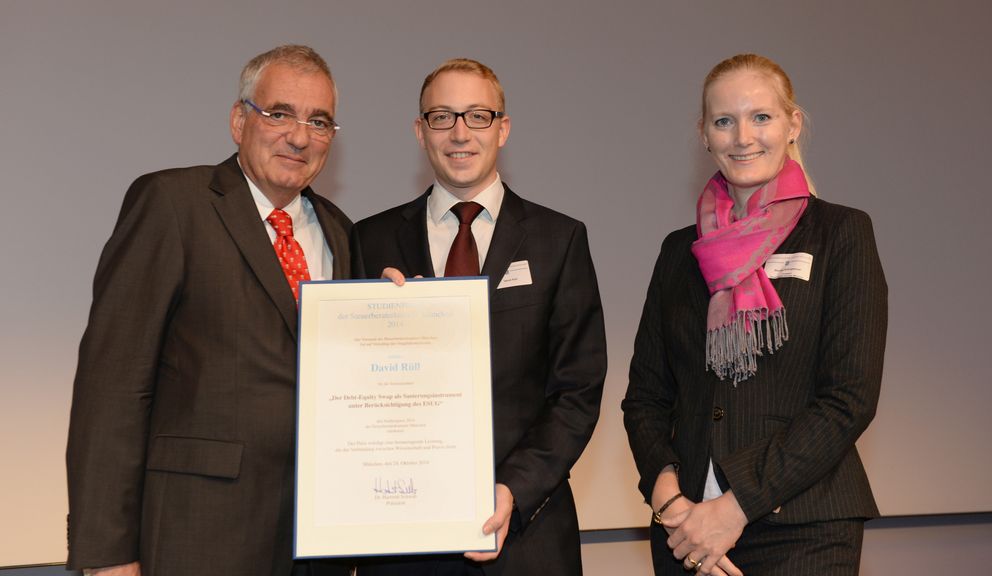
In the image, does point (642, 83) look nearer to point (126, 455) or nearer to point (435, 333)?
point (435, 333)

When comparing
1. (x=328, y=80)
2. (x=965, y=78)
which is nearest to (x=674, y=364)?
(x=328, y=80)

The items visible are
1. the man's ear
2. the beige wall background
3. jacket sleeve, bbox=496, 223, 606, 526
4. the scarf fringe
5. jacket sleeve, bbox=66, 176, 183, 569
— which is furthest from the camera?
the beige wall background

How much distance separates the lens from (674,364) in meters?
2.54

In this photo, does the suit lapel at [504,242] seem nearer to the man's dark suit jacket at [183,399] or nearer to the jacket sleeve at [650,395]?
the jacket sleeve at [650,395]

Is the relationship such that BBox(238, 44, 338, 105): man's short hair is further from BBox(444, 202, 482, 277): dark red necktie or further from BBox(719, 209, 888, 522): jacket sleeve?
BBox(719, 209, 888, 522): jacket sleeve

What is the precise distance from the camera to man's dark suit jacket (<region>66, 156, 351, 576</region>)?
84.8 inches

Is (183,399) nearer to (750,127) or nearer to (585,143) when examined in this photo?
(750,127)

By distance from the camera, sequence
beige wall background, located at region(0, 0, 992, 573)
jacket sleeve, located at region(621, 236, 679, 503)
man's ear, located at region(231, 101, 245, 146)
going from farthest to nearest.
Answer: beige wall background, located at region(0, 0, 992, 573)
man's ear, located at region(231, 101, 245, 146)
jacket sleeve, located at region(621, 236, 679, 503)

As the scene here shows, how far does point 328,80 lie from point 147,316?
866mm

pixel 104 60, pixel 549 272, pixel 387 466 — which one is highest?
pixel 104 60

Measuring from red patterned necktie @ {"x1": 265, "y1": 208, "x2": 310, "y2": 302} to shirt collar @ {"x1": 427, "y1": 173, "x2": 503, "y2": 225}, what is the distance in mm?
418

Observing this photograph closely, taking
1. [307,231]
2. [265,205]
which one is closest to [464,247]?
[307,231]

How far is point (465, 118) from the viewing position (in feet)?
8.46
